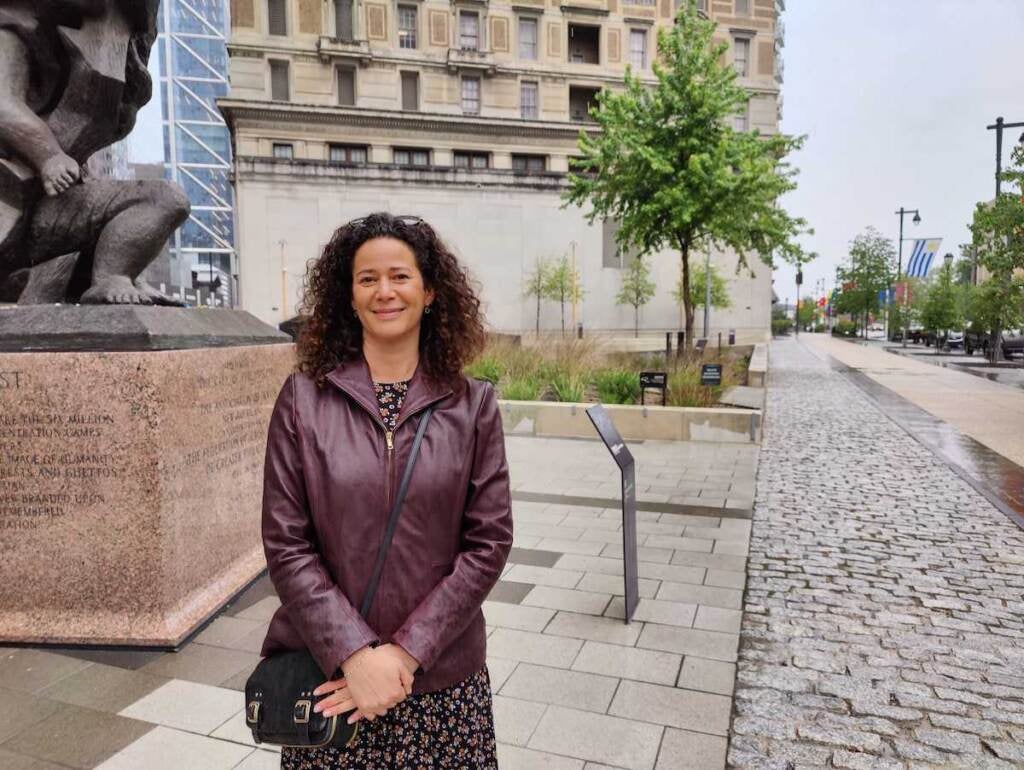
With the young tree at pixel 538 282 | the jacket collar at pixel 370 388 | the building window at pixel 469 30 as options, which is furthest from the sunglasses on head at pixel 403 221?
the building window at pixel 469 30

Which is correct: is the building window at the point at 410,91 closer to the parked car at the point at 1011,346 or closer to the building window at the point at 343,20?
the building window at the point at 343,20

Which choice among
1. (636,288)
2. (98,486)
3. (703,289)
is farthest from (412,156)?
(98,486)

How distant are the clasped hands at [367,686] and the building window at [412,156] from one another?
1857 inches

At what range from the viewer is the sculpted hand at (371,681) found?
5.92ft

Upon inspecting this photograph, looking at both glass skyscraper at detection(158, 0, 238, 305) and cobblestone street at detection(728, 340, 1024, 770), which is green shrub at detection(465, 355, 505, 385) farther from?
glass skyscraper at detection(158, 0, 238, 305)

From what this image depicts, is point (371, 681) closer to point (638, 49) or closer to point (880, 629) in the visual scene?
point (880, 629)

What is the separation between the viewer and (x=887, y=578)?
5.53m

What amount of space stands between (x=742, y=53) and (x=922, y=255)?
63.6 feet

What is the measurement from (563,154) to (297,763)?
4899 cm

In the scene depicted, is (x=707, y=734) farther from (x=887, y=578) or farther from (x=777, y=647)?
(x=887, y=578)

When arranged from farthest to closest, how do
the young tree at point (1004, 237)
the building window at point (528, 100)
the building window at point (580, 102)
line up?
the building window at point (580, 102), the building window at point (528, 100), the young tree at point (1004, 237)

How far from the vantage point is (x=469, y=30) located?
48.4 metres

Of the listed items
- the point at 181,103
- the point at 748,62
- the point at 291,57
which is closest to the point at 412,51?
the point at 291,57

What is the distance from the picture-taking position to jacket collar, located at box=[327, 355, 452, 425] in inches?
77.4
